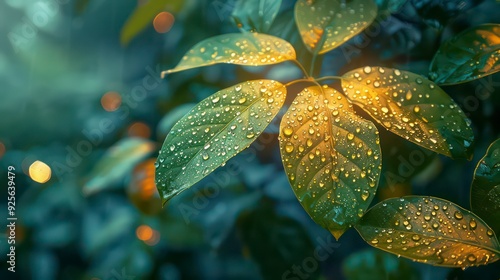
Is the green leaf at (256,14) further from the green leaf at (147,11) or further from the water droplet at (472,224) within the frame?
the water droplet at (472,224)

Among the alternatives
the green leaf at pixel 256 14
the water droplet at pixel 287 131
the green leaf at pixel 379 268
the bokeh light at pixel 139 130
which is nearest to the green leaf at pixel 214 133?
the water droplet at pixel 287 131

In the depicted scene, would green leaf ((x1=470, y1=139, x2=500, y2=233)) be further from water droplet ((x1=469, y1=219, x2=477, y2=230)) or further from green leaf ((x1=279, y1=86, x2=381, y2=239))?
green leaf ((x1=279, y1=86, x2=381, y2=239))

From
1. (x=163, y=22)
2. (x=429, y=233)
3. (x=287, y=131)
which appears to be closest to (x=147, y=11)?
(x=163, y=22)

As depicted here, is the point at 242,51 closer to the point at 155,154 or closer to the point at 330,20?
the point at 330,20

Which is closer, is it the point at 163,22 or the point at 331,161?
the point at 331,161

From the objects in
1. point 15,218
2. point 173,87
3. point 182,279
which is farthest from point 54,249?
point 173,87

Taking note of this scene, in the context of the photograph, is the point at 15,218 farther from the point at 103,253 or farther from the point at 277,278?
the point at 277,278
